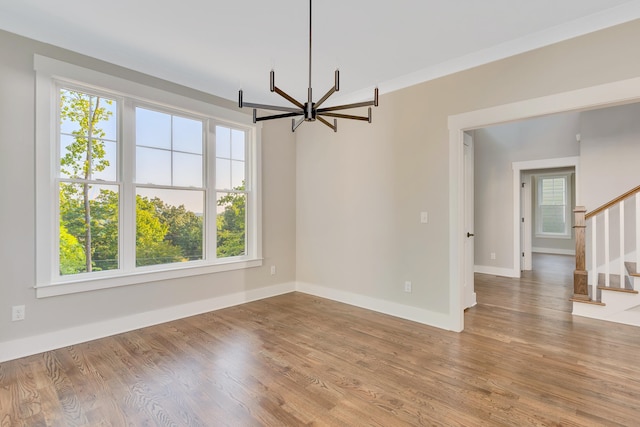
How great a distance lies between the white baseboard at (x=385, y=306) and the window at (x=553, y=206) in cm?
793

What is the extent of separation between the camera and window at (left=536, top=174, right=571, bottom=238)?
8844 millimetres

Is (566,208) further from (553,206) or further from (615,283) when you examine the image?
(615,283)

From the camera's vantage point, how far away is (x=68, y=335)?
2820 millimetres

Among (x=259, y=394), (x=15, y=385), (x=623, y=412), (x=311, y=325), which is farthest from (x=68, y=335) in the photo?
(x=623, y=412)

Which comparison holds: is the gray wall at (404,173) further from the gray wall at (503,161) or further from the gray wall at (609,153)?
the gray wall at (503,161)

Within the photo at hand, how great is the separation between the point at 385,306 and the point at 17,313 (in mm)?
3554

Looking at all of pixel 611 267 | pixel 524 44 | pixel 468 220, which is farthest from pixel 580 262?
pixel 524 44

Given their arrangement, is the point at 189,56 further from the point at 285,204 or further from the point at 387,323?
the point at 387,323

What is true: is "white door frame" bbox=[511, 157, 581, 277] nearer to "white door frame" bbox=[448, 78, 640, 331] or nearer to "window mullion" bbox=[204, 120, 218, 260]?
"white door frame" bbox=[448, 78, 640, 331]

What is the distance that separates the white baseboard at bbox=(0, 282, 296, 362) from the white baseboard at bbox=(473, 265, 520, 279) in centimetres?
450

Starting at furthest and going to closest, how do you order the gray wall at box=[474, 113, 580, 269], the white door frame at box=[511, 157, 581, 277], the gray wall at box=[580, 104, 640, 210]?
the white door frame at box=[511, 157, 581, 277] < the gray wall at box=[474, 113, 580, 269] < the gray wall at box=[580, 104, 640, 210]

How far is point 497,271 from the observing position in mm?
6047

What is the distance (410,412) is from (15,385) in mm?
2703

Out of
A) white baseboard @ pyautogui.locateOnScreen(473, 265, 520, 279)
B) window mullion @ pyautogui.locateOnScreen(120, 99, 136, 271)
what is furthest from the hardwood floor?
white baseboard @ pyautogui.locateOnScreen(473, 265, 520, 279)
